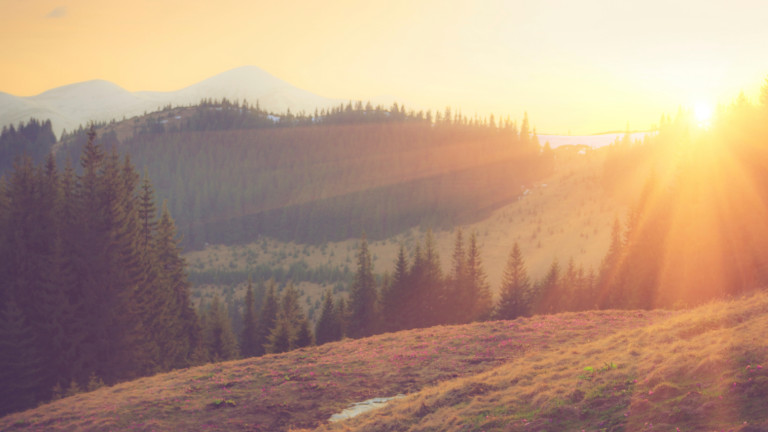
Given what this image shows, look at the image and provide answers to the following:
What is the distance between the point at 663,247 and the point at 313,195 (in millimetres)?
147308

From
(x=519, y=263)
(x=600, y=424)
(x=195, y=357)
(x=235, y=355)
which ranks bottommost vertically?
(x=235, y=355)

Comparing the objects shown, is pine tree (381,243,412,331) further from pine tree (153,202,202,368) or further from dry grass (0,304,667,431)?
dry grass (0,304,667,431)

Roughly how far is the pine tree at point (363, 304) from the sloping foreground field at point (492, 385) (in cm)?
2967

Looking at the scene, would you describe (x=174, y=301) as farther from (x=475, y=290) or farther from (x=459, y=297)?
(x=475, y=290)

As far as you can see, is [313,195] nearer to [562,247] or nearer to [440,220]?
[440,220]

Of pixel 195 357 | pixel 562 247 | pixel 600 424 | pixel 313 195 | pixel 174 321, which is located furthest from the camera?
pixel 313 195

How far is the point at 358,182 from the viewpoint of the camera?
18112cm

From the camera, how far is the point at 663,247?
4309 cm

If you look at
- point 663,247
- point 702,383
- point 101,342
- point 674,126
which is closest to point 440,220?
point 674,126

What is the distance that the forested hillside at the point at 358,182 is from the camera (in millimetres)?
160875

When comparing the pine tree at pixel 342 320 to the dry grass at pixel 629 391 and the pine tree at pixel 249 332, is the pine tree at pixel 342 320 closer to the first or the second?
the pine tree at pixel 249 332

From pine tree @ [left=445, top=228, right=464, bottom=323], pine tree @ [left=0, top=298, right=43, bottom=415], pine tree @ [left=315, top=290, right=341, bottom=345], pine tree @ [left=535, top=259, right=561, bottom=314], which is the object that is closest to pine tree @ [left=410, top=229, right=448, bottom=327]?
pine tree @ [left=445, top=228, right=464, bottom=323]

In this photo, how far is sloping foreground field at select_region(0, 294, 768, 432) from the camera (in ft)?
26.3

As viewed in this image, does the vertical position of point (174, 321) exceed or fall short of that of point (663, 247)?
it falls short
